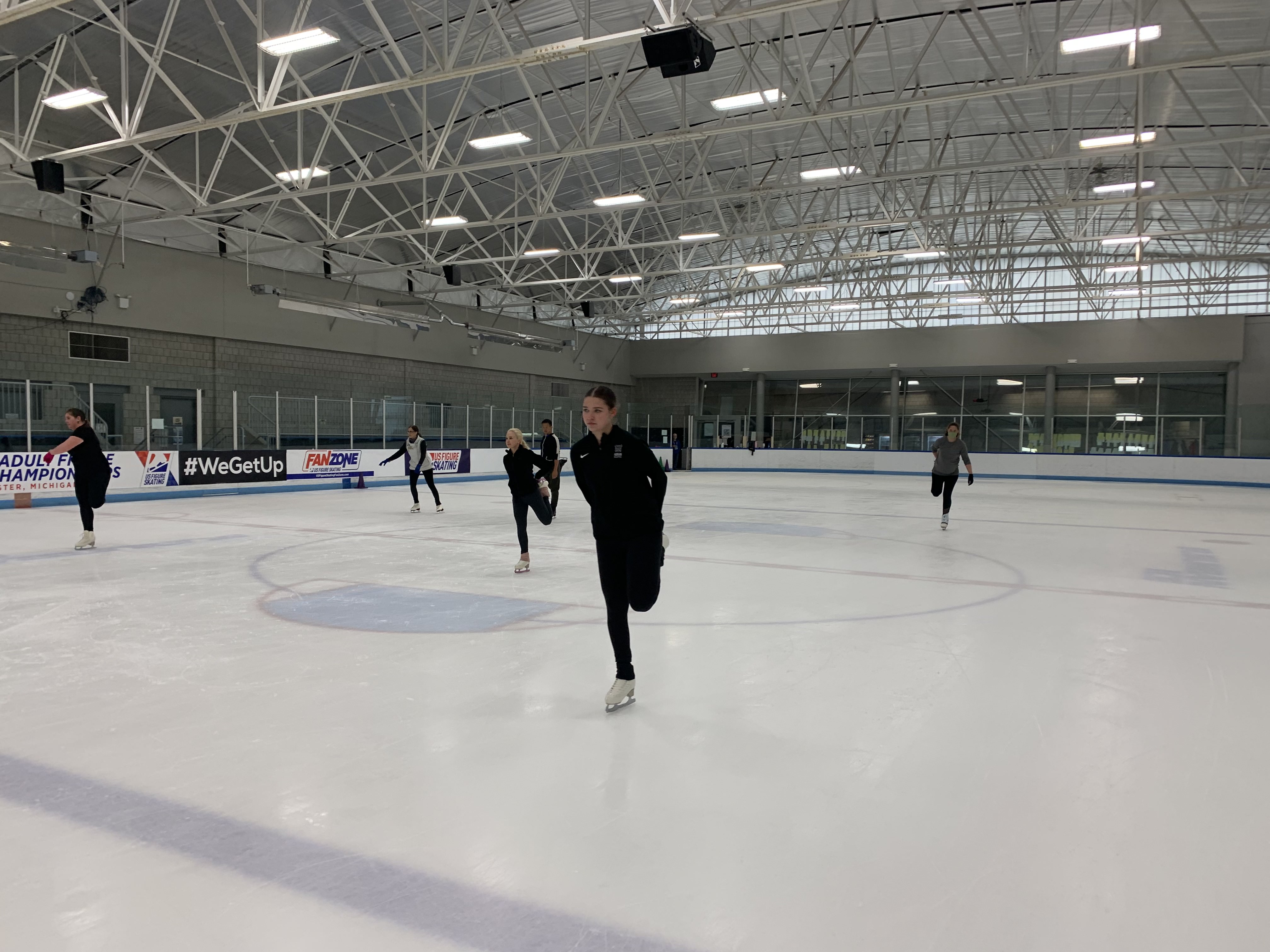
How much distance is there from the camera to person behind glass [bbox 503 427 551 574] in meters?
8.66

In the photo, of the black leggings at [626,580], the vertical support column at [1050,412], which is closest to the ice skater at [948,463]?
the black leggings at [626,580]

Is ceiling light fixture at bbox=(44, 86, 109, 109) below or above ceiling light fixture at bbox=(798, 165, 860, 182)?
above

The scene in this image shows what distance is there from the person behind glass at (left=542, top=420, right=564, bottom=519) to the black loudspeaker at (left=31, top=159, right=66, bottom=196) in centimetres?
1096

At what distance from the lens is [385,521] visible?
14.1 m

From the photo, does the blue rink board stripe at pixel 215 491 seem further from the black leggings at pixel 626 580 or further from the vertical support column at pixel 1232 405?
the vertical support column at pixel 1232 405

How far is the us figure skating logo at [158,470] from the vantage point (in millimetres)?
18141

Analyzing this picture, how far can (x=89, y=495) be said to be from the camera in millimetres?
10000

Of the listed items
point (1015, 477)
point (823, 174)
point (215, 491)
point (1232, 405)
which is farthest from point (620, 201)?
point (1232, 405)

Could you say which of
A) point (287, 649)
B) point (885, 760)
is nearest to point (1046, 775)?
point (885, 760)

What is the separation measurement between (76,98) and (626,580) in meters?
13.5

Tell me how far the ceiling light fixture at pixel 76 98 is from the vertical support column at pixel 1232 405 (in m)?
34.5

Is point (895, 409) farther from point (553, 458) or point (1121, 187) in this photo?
point (553, 458)

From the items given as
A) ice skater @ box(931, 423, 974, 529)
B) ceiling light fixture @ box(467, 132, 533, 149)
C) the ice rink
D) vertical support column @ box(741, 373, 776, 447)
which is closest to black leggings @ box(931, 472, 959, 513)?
ice skater @ box(931, 423, 974, 529)

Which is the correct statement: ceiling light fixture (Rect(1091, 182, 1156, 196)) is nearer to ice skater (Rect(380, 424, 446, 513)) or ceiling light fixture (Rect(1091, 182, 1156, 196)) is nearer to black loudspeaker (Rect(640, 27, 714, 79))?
black loudspeaker (Rect(640, 27, 714, 79))
